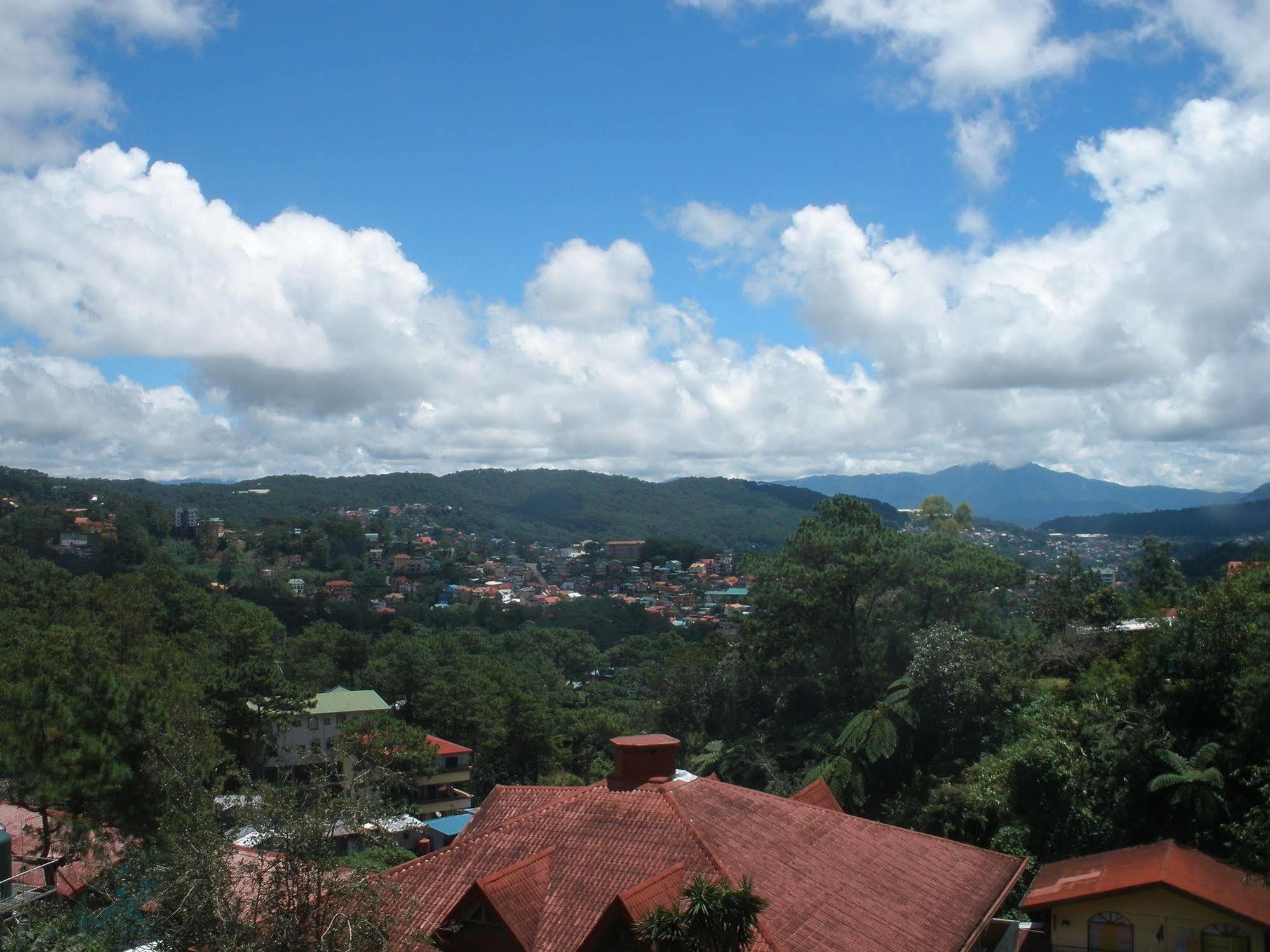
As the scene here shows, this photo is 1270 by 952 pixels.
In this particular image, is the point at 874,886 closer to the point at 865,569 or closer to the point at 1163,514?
the point at 865,569

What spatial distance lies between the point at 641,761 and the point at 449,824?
51.0 ft

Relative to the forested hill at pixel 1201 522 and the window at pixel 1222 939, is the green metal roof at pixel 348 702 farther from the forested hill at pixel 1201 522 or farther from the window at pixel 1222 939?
the forested hill at pixel 1201 522

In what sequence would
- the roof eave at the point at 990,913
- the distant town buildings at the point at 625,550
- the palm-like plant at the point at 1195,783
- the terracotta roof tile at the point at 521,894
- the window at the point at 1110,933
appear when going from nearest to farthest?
the terracotta roof tile at the point at 521,894 → the roof eave at the point at 990,913 → the window at the point at 1110,933 → the palm-like plant at the point at 1195,783 → the distant town buildings at the point at 625,550

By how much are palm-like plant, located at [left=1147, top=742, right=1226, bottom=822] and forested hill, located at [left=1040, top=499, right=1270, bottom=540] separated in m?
131

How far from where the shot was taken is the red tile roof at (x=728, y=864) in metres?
10.5

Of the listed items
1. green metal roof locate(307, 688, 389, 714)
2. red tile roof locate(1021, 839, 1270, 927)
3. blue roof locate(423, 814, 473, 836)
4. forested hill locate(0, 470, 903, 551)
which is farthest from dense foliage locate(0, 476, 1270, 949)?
forested hill locate(0, 470, 903, 551)

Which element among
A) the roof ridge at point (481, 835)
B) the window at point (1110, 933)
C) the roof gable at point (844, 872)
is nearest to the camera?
the roof gable at point (844, 872)

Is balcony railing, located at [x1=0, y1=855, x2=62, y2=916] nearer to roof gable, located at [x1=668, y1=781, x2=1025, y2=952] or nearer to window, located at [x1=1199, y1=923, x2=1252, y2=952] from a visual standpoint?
roof gable, located at [x1=668, y1=781, x2=1025, y2=952]

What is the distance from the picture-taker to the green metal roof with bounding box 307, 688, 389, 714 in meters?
38.5

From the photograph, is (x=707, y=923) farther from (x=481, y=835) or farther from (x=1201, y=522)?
(x=1201, y=522)

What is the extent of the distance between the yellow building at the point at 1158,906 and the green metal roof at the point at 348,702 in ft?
99.1

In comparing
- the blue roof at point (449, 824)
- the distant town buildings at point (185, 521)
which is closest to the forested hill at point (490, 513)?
the distant town buildings at point (185, 521)

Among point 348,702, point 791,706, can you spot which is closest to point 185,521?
point 348,702

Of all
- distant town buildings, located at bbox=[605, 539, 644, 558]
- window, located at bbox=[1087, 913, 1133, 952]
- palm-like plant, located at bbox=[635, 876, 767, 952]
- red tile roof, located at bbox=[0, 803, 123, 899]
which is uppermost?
palm-like plant, located at bbox=[635, 876, 767, 952]
